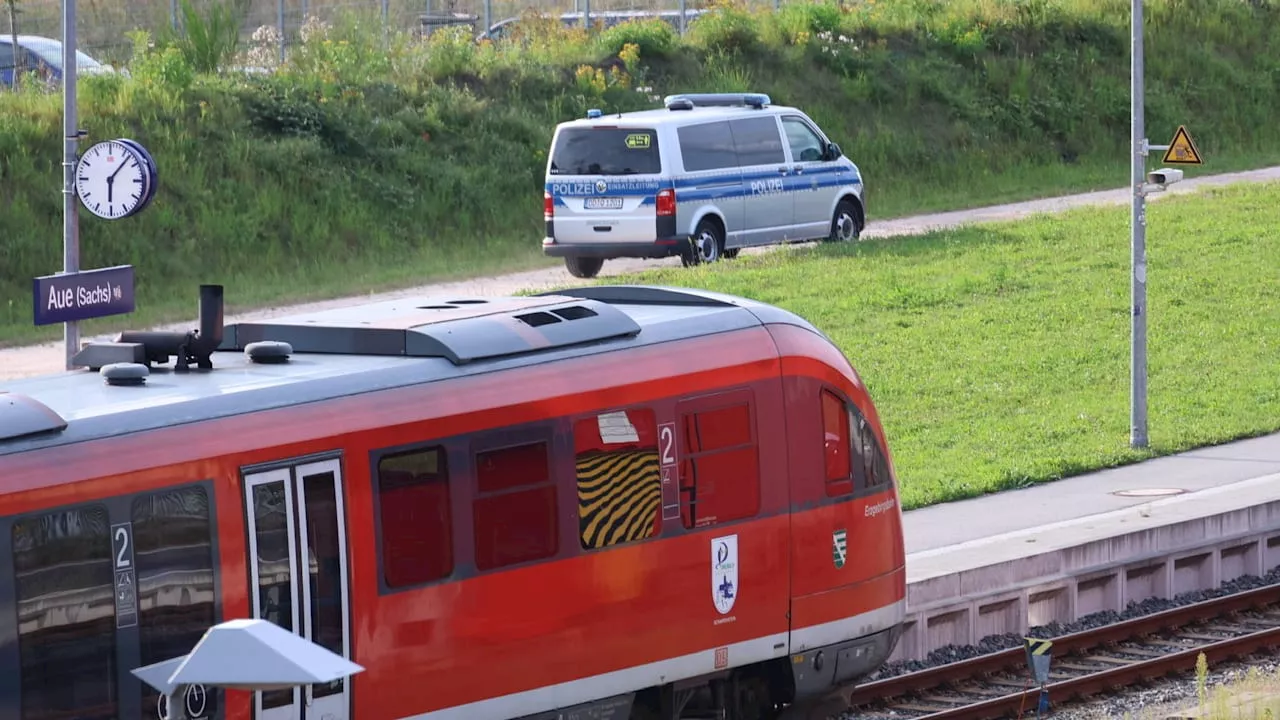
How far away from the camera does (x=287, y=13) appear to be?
1747 inches

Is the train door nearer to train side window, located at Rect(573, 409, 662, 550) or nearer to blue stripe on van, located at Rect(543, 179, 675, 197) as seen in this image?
train side window, located at Rect(573, 409, 662, 550)

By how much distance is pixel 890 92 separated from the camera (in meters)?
39.3

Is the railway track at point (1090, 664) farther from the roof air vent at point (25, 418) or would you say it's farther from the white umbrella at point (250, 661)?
the white umbrella at point (250, 661)

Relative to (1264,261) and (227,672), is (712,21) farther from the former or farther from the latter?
(227,672)

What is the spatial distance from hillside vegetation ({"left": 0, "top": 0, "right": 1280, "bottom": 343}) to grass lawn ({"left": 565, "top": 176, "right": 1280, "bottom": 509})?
4.93 metres

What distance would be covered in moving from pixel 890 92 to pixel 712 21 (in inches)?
143

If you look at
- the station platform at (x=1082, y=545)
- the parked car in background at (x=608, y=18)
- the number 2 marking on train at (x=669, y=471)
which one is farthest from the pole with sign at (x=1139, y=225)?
the parked car in background at (x=608, y=18)

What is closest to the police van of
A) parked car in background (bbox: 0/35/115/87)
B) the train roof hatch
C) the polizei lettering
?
parked car in background (bbox: 0/35/115/87)

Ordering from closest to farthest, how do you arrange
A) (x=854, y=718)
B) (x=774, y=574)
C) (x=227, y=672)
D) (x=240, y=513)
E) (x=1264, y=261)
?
1. (x=227, y=672)
2. (x=240, y=513)
3. (x=774, y=574)
4. (x=854, y=718)
5. (x=1264, y=261)

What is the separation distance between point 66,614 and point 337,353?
8.44 feet

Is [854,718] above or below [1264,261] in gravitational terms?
below

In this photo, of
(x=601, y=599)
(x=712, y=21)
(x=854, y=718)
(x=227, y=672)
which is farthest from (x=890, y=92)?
(x=227, y=672)

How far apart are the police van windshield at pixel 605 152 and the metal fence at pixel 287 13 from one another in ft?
29.8

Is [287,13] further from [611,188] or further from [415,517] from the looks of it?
[415,517]
